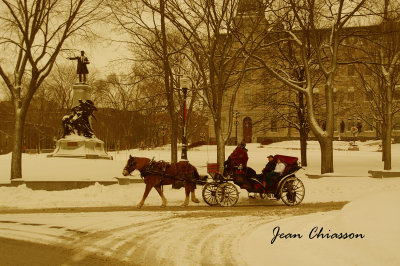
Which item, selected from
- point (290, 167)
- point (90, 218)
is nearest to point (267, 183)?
point (290, 167)

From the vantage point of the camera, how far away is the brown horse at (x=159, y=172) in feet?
43.0

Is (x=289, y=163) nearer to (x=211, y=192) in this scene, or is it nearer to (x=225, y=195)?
(x=225, y=195)

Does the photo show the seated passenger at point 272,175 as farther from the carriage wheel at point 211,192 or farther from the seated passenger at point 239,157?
the carriage wheel at point 211,192

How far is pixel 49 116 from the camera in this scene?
211ft

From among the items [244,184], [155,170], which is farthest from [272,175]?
[155,170]

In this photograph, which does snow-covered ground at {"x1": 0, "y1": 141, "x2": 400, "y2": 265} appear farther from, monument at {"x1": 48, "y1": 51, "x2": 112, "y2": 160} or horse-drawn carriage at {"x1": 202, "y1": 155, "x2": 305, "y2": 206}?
monument at {"x1": 48, "y1": 51, "x2": 112, "y2": 160}

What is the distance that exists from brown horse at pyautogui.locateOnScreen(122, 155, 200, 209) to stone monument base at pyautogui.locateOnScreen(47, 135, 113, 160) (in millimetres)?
15733

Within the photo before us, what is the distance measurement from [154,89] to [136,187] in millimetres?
15156

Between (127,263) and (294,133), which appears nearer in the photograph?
(127,263)

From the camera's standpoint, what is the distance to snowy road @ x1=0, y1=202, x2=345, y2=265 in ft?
23.9

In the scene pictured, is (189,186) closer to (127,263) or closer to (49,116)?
(127,263)

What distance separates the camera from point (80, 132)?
96.5ft

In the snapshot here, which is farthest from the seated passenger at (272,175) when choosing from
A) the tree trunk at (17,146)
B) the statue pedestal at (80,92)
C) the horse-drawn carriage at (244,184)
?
the statue pedestal at (80,92)

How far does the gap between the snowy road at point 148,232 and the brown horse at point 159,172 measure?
898mm
